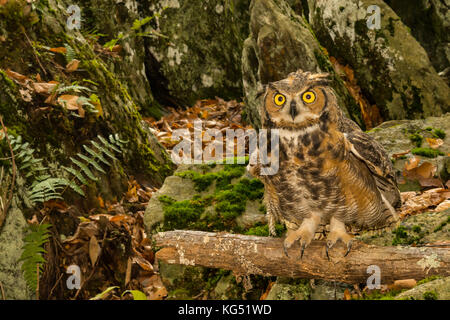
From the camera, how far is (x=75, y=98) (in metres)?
4.12

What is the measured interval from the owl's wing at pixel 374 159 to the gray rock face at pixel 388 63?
399 centimetres

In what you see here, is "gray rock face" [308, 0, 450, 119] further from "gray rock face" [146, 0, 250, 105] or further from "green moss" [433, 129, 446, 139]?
"gray rock face" [146, 0, 250, 105]

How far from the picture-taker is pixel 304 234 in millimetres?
2852

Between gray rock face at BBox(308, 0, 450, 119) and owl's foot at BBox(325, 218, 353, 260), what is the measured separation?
4.25 metres

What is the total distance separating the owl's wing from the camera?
273 cm

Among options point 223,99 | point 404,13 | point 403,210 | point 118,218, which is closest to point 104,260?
point 118,218

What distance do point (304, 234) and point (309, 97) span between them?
3.11 ft

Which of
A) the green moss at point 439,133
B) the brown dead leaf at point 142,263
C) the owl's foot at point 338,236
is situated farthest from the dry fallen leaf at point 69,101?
the green moss at point 439,133

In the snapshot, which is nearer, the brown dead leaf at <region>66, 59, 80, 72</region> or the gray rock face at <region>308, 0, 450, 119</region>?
the brown dead leaf at <region>66, 59, 80, 72</region>

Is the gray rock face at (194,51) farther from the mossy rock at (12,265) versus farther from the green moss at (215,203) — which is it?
the mossy rock at (12,265)

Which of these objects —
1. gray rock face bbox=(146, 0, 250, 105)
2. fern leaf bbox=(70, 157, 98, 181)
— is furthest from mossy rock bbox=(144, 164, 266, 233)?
gray rock face bbox=(146, 0, 250, 105)

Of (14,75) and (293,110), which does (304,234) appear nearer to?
(293,110)

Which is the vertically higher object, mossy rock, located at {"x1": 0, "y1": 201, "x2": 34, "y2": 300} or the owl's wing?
the owl's wing
